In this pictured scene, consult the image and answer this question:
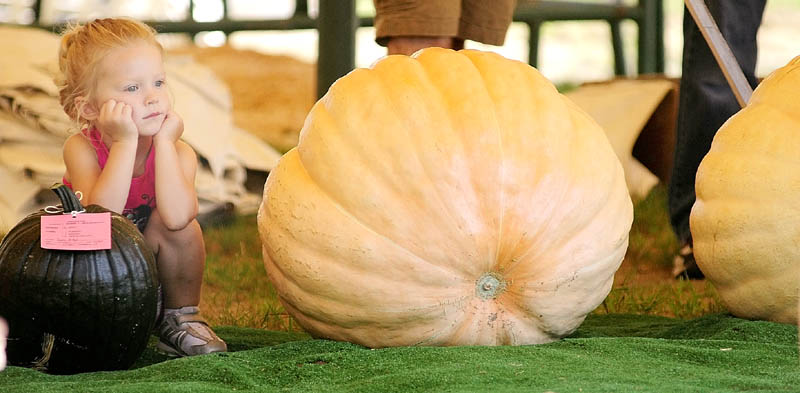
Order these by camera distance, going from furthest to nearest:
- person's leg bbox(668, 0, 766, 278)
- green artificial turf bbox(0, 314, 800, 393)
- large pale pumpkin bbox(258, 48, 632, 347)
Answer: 1. person's leg bbox(668, 0, 766, 278)
2. large pale pumpkin bbox(258, 48, 632, 347)
3. green artificial turf bbox(0, 314, 800, 393)

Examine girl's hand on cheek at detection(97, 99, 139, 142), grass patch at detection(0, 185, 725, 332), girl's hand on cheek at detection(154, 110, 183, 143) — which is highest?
girl's hand on cheek at detection(97, 99, 139, 142)

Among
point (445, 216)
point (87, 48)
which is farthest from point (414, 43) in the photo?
point (445, 216)

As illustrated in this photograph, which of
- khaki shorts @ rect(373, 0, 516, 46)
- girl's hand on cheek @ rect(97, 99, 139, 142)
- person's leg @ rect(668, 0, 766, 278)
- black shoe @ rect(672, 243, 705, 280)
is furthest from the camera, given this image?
black shoe @ rect(672, 243, 705, 280)

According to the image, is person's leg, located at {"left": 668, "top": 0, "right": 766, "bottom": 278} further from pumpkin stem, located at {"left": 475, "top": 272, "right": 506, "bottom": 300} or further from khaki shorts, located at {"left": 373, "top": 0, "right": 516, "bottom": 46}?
pumpkin stem, located at {"left": 475, "top": 272, "right": 506, "bottom": 300}

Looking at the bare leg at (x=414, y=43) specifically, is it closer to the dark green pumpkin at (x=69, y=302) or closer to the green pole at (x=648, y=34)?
the dark green pumpkin at (x=69, y=302)

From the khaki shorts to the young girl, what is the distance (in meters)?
0.72

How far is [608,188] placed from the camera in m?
1.98

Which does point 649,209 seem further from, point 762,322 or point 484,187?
point 484,187

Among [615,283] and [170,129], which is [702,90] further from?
[170,129]

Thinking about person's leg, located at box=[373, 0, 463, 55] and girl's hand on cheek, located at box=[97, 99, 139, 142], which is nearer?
girl's hand on cheek, located at box=[97, 99, 139, 142]

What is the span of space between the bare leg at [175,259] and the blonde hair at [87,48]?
31 cm

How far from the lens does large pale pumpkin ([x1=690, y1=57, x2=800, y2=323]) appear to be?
2061mm

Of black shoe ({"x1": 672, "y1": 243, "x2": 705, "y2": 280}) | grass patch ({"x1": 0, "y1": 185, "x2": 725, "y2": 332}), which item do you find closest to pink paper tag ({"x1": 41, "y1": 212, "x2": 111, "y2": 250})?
grass patch ({"x1": 0, "y1": 185, "x2": 725, "y2": 332})

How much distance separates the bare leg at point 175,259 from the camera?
90.5 inches
